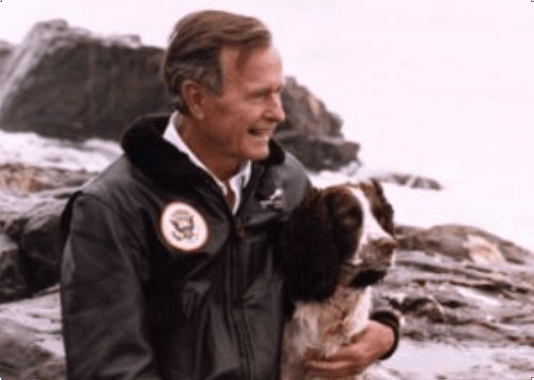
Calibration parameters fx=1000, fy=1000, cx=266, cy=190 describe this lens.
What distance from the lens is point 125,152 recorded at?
9.20ft

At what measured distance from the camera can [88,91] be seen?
22.7 m

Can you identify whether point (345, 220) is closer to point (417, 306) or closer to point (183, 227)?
point (183, 227)

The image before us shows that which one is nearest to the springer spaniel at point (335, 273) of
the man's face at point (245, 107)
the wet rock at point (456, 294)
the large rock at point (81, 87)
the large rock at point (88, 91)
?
the man's face at point (245, 107)

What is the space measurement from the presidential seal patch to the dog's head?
0.38 meters

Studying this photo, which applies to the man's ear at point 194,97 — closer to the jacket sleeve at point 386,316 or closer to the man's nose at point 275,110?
the man's nose at point 275,110

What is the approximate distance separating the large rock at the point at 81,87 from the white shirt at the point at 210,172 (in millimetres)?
19922

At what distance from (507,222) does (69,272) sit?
1520 cm

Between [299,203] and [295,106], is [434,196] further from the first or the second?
[299,203]

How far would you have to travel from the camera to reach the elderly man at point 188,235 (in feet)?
8.67

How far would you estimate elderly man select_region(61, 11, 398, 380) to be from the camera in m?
2.64

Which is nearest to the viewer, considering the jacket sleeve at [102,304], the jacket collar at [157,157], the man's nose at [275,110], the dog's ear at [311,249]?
the jacket sleeve at [102,304]

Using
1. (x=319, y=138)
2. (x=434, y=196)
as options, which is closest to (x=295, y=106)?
(x=319, y=138)

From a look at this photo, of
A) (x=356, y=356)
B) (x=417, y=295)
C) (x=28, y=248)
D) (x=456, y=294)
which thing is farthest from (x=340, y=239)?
(x=28, y=248)

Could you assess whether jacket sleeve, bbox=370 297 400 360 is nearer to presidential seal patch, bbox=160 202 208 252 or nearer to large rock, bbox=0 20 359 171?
presidential seal patch, bbox=160 202 208 252
